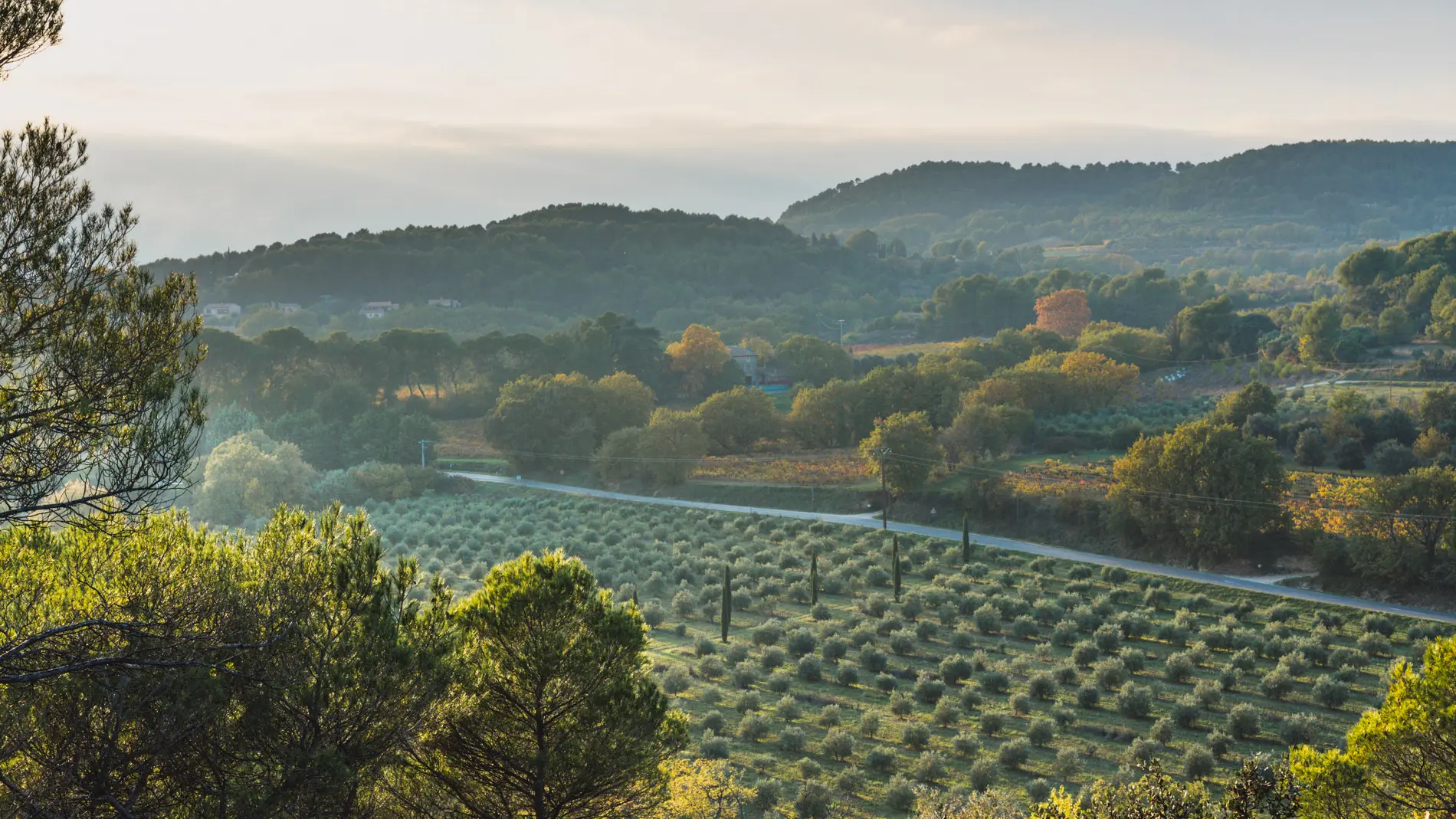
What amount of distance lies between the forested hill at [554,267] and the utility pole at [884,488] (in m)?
81.2

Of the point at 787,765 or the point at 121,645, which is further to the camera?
the point at 787,765

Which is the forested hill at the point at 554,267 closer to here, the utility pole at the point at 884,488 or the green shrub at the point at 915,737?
the utility pole at the point at 884,488

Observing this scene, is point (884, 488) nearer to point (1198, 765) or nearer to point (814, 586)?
point (814, 586)

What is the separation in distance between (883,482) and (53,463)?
39907 millimetres

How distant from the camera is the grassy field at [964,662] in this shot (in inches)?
1019

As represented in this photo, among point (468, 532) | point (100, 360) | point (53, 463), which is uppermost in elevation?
point (100, 360)

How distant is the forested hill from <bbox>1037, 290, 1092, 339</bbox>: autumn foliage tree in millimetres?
42520

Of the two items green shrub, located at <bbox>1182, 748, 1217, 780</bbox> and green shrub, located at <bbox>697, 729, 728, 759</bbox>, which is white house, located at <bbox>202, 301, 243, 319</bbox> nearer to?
green shrub, located at <bbox>697, 729, 728, 759</bbox>

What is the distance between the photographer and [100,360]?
10914 mm

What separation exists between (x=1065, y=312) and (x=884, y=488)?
63445mm

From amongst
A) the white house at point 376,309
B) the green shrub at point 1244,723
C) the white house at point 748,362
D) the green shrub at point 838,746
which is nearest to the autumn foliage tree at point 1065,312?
the white house at point 748,362

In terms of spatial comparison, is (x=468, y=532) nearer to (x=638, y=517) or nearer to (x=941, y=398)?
(x=638, y=517)

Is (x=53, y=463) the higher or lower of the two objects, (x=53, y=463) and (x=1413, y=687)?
the higher

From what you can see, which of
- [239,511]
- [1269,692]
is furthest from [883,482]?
[239,511]
